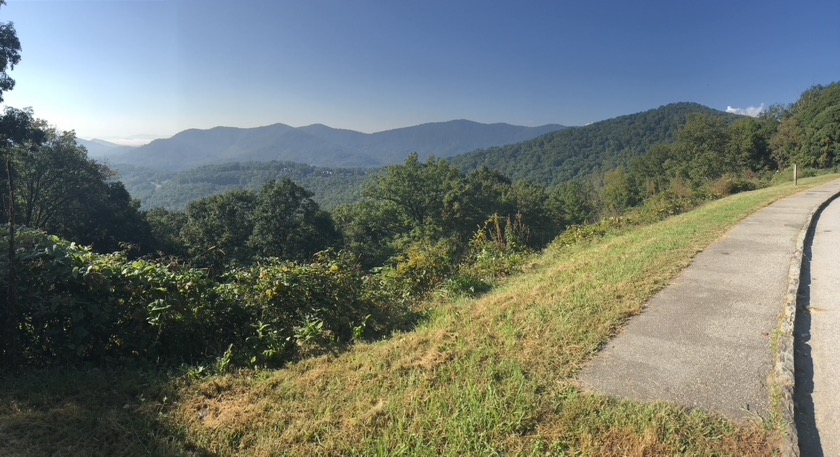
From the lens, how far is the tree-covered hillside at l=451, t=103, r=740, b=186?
329 ft

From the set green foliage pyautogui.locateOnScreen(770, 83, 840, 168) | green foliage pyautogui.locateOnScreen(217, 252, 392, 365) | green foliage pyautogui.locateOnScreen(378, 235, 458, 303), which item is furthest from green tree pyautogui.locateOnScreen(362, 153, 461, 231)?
green foliage pyautogui.locateOnScreen(217, 252, 392, 365)

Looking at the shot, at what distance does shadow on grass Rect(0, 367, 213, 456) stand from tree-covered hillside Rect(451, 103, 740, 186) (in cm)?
9519

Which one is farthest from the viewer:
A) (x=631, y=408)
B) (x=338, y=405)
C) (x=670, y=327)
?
(x=670, y=327)

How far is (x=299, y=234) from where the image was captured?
25.8m

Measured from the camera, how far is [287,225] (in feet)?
84.4

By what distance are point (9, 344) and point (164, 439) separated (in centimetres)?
186

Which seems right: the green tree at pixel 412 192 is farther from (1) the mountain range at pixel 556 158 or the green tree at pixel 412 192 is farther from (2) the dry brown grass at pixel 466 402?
(1) the mountain range at pixel 556 158

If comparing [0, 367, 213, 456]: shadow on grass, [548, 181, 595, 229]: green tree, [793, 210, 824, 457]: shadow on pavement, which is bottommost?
[548, 181, 595, 229]: green tree

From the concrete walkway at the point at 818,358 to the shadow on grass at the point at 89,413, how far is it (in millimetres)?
3316

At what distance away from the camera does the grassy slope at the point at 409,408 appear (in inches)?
84.6

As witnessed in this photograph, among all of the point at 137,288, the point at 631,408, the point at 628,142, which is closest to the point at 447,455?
the point at 631,408

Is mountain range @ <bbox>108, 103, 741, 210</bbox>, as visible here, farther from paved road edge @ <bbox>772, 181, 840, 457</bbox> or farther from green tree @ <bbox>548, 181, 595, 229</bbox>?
paved road edge @ <bbox>772, 181, 840, 457</bbox>

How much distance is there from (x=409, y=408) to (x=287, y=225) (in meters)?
24.7

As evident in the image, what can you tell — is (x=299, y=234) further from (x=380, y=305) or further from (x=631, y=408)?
(x=631, y=408)
